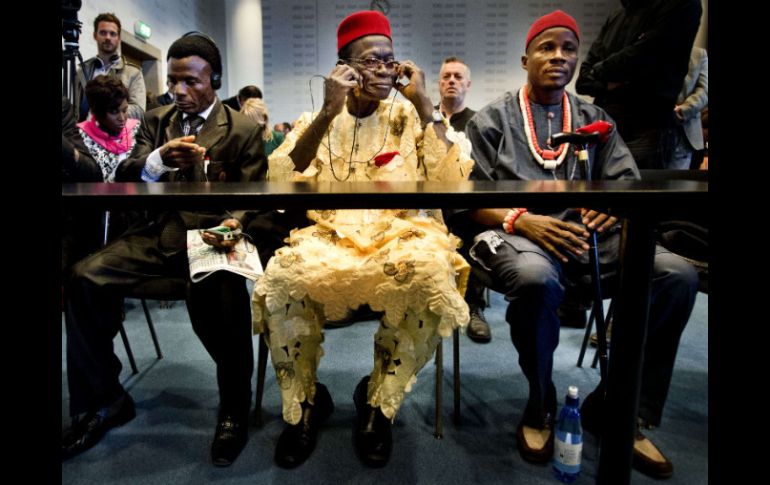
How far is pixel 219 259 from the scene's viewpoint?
1760mm

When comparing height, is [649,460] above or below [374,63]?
below

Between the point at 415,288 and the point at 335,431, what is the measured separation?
73 cm

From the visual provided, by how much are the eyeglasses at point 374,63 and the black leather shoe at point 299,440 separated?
1.37 meters

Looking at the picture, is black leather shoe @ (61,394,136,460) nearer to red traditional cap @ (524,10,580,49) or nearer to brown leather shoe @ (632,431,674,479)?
brown leather shoe @ (632,431,674,479)

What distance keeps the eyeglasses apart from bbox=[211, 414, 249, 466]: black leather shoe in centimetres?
148

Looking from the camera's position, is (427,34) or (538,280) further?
(427,34)

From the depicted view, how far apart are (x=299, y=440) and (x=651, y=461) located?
123cm

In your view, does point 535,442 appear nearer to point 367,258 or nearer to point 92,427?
point 367,258

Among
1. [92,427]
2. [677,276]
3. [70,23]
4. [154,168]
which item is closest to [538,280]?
[677,276]

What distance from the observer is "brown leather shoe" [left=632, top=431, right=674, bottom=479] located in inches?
64.0

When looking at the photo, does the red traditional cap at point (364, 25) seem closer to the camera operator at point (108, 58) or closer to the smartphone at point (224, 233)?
the smartphone at point (224, 233)

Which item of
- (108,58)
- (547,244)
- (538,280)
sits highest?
(108,58)

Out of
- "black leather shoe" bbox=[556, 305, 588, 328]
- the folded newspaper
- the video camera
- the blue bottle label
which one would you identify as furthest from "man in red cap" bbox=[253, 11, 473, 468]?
the video camera
